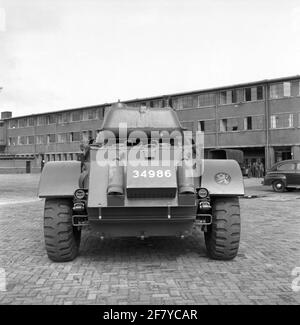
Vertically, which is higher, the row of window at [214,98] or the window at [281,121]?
the row of window at [214,98]

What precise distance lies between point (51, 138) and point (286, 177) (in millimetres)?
46280

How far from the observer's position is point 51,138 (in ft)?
208

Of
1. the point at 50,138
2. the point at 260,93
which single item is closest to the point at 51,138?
the point at 50,138

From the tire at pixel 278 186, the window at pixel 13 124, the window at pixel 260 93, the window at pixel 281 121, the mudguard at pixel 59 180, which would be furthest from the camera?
the window at pixel 13 124

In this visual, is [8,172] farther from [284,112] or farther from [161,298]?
[161,298]

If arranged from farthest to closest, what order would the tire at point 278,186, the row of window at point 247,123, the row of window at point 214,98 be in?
the row of window at point 214,98 < the row of window at point 247,123 < the tire at point 278,186

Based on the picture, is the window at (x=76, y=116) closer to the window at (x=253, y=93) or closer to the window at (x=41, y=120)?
the window at (x=41, y=120)

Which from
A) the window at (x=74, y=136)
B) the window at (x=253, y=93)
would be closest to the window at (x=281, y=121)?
the window at (x=253, y=93)

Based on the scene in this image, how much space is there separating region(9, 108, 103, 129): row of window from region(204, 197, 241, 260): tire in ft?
165

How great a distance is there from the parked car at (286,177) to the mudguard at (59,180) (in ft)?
55.6

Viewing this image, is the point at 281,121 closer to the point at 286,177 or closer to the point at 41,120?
the point at 286,177

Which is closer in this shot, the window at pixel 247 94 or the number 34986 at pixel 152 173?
the number 34986 at pixel 152 173

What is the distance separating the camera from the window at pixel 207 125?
4596 centimetres

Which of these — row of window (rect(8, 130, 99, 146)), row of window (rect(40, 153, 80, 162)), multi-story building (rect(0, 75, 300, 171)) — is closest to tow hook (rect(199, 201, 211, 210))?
multi-story building (rect(0, 75, 300, 171))
